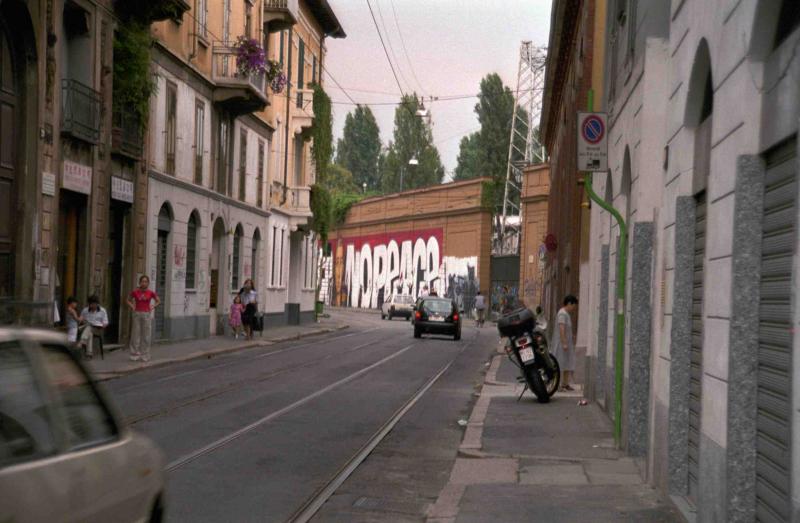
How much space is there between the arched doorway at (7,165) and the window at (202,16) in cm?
1252

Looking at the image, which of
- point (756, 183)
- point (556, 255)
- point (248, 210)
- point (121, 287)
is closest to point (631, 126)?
point (756, 183)

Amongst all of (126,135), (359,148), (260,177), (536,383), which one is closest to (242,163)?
(260,177)

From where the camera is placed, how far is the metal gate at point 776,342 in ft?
18.8

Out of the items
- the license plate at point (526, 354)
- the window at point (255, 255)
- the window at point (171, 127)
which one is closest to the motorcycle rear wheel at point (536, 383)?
the license plate at point (526, 354)

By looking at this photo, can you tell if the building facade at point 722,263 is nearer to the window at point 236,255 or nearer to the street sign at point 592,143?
the street sign at point 592,143

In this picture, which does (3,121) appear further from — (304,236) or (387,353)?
(304,236)

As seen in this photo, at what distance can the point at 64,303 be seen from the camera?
2620 cm

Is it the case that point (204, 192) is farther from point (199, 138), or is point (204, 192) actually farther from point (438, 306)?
point (438, 306)

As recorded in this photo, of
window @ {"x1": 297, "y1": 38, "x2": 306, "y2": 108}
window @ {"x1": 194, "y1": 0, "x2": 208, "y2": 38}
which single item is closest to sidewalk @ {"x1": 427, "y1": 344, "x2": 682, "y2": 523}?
window @ {"x1": 194, "y1": 0, "x2": 208, "y2": 38}

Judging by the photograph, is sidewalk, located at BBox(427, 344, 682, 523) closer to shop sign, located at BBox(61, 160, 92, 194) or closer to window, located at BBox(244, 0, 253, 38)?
shop sign, located at BBox(61, 160, 92, 194)

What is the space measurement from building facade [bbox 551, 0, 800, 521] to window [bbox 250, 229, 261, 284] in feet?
110

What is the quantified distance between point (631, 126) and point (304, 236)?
41.4 m

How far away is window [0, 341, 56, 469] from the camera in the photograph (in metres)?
4.41

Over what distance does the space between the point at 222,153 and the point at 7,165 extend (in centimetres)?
1667
